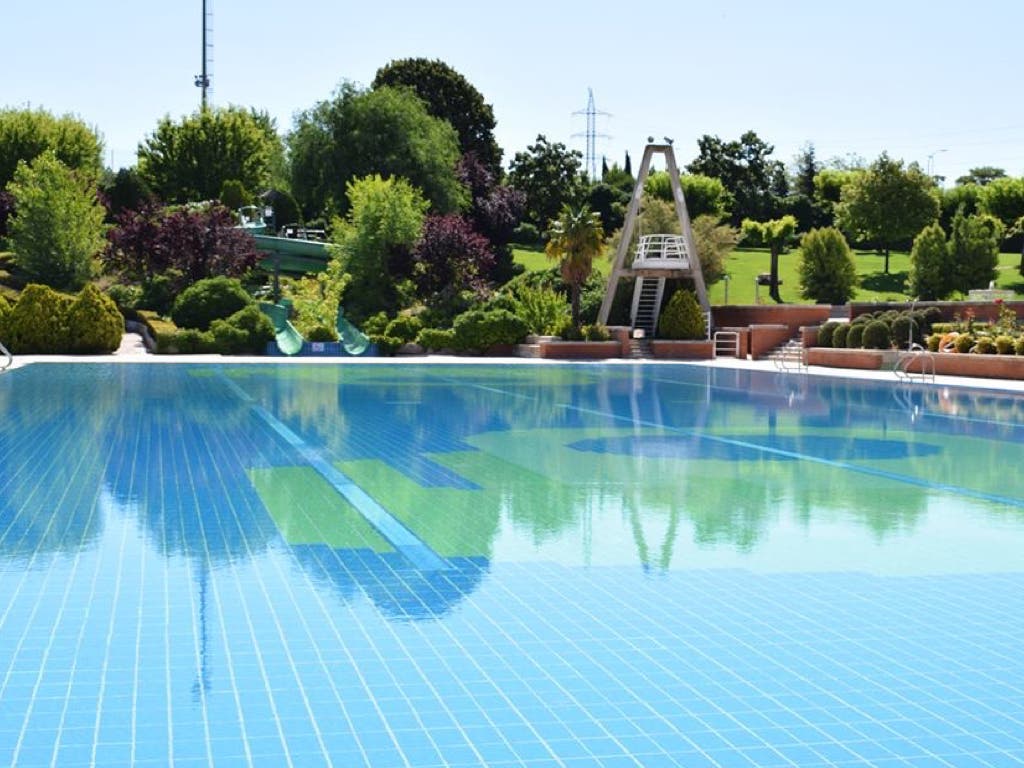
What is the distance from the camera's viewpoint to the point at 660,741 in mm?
5000

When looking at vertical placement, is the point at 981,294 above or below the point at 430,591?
above

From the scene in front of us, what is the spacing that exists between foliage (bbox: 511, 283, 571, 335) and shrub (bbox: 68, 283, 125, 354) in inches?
487

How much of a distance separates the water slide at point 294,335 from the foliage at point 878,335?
1465 centimetres

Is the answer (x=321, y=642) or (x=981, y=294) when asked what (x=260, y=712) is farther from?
(x=981, y=294)

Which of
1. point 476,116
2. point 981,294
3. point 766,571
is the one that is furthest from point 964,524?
point 476,116

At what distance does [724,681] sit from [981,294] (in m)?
33.2

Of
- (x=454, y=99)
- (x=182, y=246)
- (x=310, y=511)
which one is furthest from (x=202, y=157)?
(x=310, y=511)

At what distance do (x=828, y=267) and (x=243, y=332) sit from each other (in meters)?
26.2

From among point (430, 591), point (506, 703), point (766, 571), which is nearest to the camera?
point (506, 703)

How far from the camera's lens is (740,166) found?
7719 centimetres

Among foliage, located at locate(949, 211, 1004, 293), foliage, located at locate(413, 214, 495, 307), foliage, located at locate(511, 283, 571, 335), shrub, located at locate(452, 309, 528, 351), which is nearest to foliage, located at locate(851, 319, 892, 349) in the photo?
foliage, located at locate(511, 283, 571, 335)

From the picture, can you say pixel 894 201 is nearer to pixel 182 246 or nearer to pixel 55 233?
pixel 182 246

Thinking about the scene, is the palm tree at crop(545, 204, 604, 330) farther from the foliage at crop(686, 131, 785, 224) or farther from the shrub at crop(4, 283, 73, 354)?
the foliage at crop(686, 131, 785, 224)

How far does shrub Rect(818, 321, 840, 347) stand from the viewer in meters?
34.7
